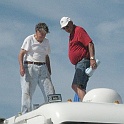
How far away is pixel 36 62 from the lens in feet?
28.2

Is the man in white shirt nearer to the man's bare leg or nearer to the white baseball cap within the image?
the white baseball cap

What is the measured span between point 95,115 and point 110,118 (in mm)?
161

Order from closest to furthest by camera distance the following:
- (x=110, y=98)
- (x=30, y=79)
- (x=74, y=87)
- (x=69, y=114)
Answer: (x=69, y=114)
(x=110, y=98)
(x=74, y=87)
(x=30, y=79)

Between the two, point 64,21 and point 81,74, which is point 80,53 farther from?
point 64,21

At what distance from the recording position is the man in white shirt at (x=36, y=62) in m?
8.46

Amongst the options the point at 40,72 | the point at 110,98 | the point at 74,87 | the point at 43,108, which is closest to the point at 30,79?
the point at 40,72

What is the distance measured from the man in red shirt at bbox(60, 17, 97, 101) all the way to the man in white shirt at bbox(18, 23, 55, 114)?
1.83 feet

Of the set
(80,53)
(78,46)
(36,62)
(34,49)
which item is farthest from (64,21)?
(36,62)

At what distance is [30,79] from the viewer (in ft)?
27.9

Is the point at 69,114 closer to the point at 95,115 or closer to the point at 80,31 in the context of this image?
the point at 95,115

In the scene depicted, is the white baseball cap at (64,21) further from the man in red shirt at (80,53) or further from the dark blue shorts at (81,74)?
the dark blue shorts at (81,74)

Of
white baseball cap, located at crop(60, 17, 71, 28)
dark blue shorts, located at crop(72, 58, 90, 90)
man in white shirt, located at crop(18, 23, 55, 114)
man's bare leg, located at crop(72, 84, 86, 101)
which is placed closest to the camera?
man's bare leg, located at crop(72, 84, 86, 101)

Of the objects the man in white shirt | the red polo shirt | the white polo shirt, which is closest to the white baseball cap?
the red polo shirt

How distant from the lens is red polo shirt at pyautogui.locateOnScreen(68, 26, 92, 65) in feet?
26.7
